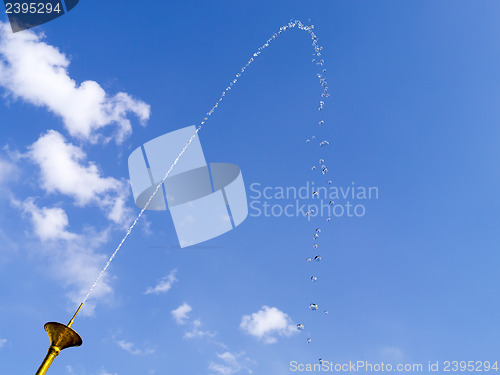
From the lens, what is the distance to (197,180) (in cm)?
2644

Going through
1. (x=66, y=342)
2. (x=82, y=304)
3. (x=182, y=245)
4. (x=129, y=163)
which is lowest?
(x=66, y=342)

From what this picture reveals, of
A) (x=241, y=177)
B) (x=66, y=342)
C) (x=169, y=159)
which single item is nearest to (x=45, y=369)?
(x=66, y=342)

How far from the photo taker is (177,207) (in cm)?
2691

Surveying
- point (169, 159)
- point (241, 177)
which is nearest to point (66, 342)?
point (169, 159)

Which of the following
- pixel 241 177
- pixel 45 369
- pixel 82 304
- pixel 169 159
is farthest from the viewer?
pixel 241 177

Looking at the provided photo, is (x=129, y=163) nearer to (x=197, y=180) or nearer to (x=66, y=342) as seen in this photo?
(x=197, y=180)

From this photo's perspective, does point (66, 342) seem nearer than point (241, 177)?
Yes

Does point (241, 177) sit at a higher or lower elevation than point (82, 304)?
higher

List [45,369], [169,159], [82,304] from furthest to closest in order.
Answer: [169,159]
[82,304]
[45,369]

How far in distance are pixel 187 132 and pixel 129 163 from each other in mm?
4273

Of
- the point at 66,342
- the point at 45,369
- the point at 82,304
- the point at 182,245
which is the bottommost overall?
→ the point at 45,369

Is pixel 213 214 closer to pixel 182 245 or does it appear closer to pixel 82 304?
pixel 182 245

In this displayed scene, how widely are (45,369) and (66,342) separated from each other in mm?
756

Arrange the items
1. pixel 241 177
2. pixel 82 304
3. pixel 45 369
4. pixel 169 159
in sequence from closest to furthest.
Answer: pixel 45 369 → pixel 82 304 → pixel 169 159 → pixel 241 177
